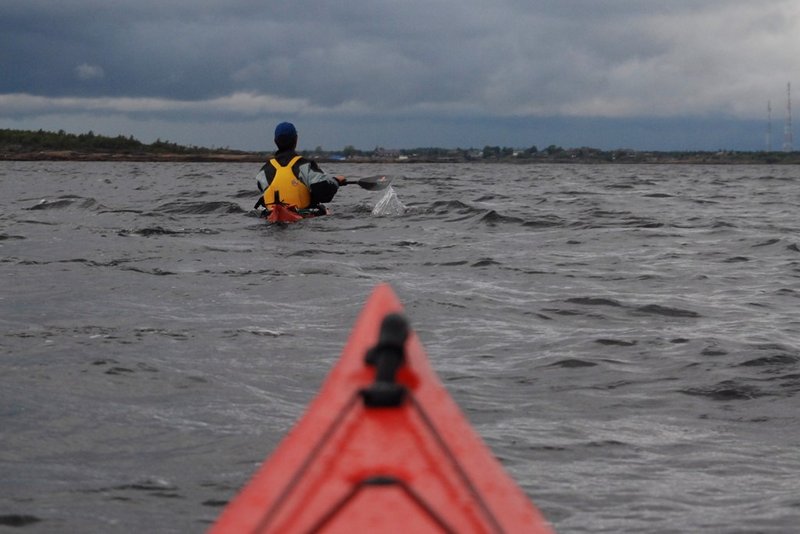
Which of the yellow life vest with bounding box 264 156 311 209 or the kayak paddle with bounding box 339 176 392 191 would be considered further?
the kayak paddle with bounding box 339 176 392 191

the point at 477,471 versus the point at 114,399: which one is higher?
the point at 477,471

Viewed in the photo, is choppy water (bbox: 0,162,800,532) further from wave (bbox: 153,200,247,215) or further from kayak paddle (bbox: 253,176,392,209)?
wave (bbox: 153,200,247,215)

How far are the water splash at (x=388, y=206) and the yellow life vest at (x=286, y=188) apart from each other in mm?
2853

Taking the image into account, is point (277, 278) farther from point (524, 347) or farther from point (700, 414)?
point (700, 414)

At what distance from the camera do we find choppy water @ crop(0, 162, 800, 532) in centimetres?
447

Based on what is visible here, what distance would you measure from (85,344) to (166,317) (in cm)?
109

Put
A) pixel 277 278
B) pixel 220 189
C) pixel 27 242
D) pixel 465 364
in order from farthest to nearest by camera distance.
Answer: pixel 220 189
pixel 27 242
pixel 277 278
pixel 465 364

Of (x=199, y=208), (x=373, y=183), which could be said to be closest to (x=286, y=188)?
(x=373, y=183)

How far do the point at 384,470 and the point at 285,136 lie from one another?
13.5 metres

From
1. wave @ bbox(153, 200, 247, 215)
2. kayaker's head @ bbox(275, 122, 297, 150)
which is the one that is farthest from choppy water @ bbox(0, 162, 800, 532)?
wave @ bbox(153, 200, 247, 215)

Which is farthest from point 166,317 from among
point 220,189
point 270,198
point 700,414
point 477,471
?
point 220,189

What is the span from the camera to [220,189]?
27.0 metres

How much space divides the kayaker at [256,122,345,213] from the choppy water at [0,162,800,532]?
85 cm

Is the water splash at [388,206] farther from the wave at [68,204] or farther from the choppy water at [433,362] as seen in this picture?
the wave at [68,204]
